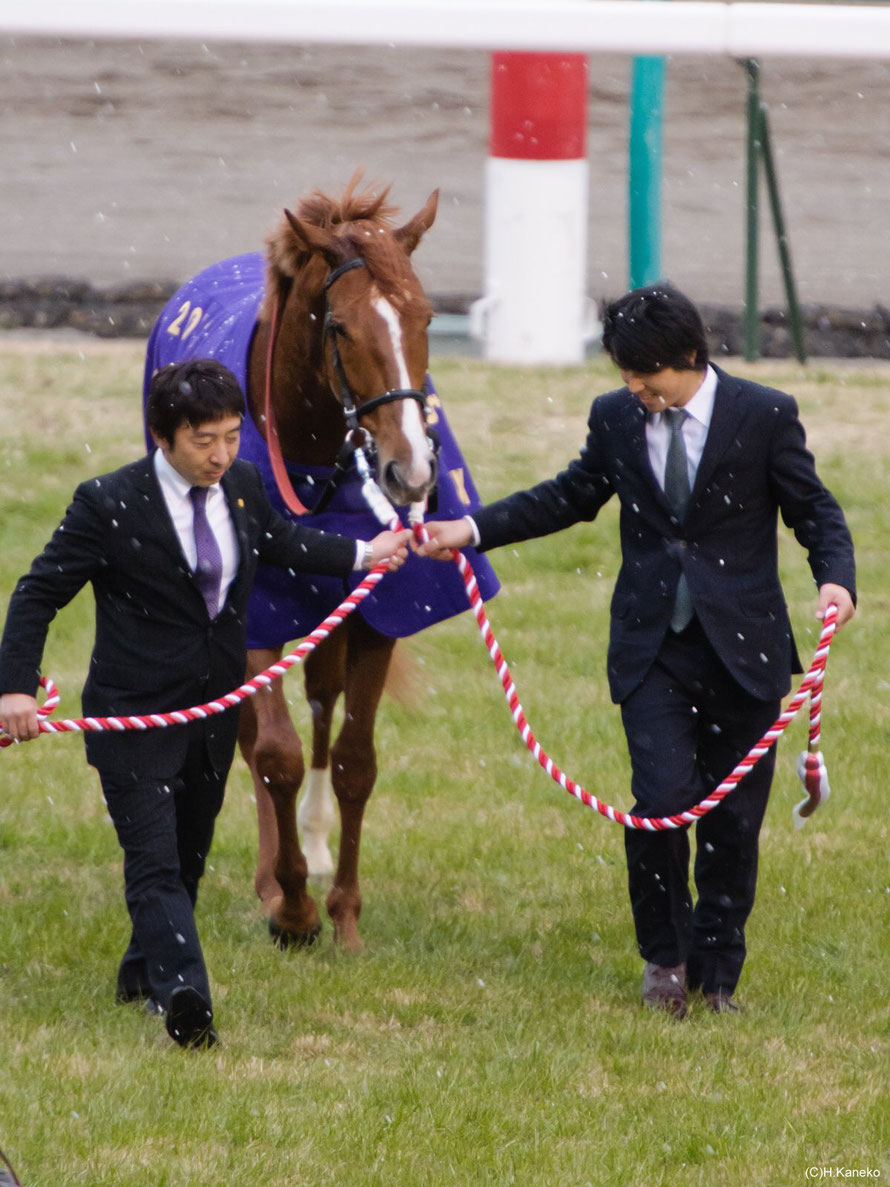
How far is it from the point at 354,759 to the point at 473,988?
85 cm

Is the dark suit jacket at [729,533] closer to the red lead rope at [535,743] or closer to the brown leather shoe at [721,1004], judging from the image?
the red lead rope at [535,743]

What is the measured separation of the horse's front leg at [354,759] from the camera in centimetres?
559

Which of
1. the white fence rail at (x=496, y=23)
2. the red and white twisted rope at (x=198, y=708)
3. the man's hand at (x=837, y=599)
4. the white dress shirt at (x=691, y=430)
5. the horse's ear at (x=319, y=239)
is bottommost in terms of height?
the red and white twisted rope at (x=198, y=708)

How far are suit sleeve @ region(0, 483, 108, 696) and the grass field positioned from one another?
3.22ft

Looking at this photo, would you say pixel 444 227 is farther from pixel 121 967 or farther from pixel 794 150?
pixel 121 967

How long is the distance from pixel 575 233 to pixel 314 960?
28.3 feet

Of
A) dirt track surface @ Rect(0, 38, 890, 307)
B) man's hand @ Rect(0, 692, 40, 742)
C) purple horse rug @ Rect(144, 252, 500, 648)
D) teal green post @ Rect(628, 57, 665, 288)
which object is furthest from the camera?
dirt track surface @ Rect(0, 38, 890, 307)

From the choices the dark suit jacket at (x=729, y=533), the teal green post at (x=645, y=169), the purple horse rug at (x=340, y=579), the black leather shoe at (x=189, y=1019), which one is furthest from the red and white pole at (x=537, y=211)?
the black leather shoe at (x=189, y=1019)

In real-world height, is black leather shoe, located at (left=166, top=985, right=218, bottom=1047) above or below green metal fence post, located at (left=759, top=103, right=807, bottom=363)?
below

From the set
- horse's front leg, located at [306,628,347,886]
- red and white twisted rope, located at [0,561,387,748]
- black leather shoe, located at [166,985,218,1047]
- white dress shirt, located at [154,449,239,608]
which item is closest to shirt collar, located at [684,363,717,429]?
red and white twisted rope, located at [0,561,387,748]

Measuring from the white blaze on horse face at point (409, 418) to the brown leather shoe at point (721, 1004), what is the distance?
1.56 m

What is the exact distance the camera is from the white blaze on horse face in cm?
466

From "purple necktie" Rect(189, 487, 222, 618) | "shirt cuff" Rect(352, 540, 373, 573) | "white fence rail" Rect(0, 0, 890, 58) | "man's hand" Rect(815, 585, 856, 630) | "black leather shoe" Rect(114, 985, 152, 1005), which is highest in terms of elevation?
"white fence rail" Rect(0, 0, 890, 58)

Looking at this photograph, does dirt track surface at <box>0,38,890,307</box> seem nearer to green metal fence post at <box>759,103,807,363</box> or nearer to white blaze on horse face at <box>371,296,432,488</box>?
green metal fence post at <box>759,103,807,363</box>
